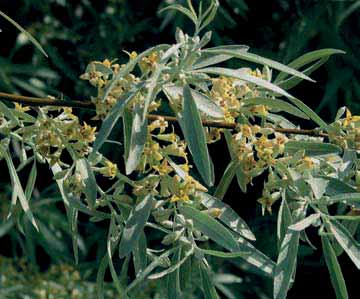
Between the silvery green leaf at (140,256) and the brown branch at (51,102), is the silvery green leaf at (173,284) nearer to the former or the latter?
the silvery green leaf at (140,256)

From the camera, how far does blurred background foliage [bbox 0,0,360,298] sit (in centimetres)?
260

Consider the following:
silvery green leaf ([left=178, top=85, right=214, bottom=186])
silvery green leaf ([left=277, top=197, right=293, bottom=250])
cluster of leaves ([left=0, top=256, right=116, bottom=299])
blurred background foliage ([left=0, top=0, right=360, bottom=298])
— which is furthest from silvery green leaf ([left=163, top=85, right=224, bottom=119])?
blurred background foliage ([left=0, top=0, right=360, bottom=298])

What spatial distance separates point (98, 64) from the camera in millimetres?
1013

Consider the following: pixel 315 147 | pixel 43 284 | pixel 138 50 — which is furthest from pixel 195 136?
pixel 138 50

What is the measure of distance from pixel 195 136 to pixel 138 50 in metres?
1.90

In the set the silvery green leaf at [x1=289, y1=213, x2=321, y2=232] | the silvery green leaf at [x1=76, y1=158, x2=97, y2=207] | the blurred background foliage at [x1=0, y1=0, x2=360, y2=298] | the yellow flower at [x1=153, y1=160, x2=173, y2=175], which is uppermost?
the yellow flower at [x1=153, y1=160, x2=173, y2=175]

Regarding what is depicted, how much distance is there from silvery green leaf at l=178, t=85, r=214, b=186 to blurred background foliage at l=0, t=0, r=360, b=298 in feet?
5.17

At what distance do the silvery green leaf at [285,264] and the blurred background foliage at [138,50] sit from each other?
1.52m

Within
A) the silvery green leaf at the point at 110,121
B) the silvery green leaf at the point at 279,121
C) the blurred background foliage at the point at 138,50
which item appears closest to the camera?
the silvery green leaf at the point at 110,121

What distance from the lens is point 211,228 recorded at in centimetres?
95

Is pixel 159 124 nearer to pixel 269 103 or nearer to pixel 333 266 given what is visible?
pixel 269 103

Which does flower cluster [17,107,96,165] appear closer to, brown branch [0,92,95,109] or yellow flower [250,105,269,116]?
brown branch [0,92,95,109]

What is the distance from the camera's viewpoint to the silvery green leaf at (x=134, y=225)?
36.5 inches

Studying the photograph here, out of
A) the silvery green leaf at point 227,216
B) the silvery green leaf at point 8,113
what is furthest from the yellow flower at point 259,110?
the silvery green leaf at point 8,113
